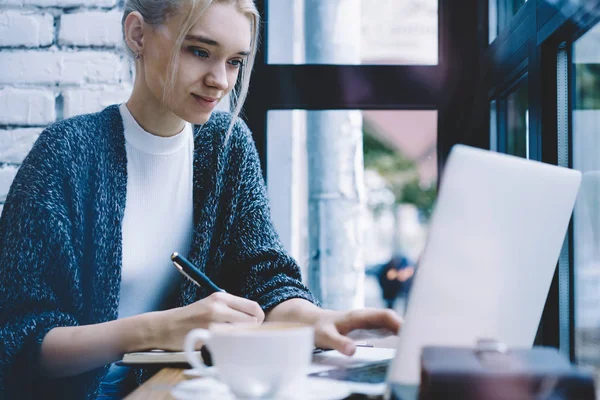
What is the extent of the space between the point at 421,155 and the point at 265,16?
0.56m

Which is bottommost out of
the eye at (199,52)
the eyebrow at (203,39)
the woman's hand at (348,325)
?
the woman's hand at (348,325)

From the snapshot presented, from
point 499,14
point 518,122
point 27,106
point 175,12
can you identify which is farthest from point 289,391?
point 499,14

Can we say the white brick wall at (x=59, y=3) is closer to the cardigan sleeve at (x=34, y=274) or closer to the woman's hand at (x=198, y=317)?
the cardigan sleeve at (x=34, y=274)

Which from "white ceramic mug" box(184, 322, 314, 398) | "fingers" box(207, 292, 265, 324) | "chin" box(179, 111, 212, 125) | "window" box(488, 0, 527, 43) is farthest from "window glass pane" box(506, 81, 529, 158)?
"white ceramic mug" box(184, 322, 314, 398)

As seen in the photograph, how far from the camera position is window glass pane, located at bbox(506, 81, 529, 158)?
1.55 metres

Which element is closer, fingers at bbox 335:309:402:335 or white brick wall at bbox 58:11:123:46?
fingers at bbox 335:309:402:335

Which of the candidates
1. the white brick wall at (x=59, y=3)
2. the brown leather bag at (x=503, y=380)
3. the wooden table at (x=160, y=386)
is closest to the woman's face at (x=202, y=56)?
the white brick wall at (x=59, y=3)

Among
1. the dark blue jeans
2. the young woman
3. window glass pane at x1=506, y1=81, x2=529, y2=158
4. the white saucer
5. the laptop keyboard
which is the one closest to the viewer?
the white saucer

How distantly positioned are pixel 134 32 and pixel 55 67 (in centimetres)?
36

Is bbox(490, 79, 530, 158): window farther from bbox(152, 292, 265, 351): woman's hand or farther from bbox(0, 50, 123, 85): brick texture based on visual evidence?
bbox(0, 50, 123, 85): brick texture

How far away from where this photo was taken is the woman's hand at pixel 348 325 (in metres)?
0.90

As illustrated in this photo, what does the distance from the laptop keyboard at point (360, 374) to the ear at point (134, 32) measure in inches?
34.1

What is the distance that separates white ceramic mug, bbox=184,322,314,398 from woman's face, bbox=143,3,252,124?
0.78m

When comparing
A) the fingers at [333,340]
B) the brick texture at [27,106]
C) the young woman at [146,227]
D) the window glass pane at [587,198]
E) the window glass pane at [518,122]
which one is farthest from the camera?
the brick texture at [27,106]
